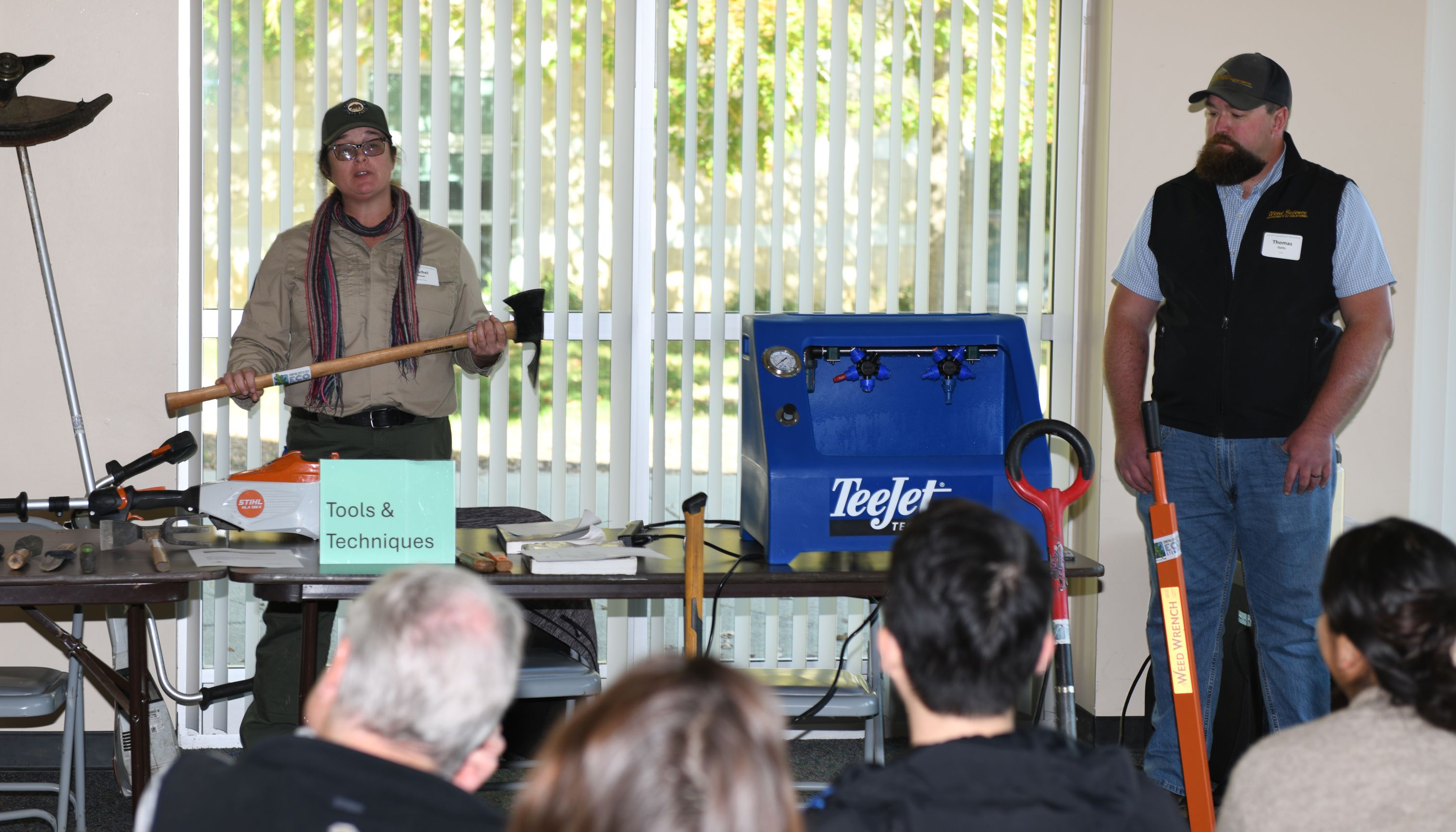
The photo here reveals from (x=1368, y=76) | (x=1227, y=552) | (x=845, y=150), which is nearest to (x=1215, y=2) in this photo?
(x=1368, y=76)

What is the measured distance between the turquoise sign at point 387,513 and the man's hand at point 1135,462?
1.70 meters

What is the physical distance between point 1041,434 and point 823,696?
2.41 ft

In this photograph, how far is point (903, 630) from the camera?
52.3 inches

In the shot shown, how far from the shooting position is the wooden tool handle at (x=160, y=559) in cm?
255

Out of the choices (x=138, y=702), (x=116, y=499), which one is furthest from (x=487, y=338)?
(x=138, y=702)

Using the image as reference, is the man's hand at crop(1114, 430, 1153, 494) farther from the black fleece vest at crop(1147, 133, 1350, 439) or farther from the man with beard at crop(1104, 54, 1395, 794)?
the black fleece vest at crop(1147, 133, 1350, 439)

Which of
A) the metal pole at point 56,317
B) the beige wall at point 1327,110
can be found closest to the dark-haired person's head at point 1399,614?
the beige wall at point 1327,110

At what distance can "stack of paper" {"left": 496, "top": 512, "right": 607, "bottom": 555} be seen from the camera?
2807mm

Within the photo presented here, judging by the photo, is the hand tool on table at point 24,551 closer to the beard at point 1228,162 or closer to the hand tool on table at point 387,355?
the hand tool on table at point 387,355

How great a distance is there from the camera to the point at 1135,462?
10.9ft

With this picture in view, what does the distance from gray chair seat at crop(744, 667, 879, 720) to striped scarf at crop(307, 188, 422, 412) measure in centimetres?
133

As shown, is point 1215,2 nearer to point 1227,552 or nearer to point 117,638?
point 1227,552

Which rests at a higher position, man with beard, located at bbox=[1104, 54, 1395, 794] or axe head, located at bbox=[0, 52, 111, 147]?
axe head, located at bbox=[0, 52, 111, 147]

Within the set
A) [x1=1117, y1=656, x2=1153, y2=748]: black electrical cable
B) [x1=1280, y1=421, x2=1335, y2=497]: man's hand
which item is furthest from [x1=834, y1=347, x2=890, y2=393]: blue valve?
[x1=1117, y1=656, x2=1153, y2=748]: black electrical cable
